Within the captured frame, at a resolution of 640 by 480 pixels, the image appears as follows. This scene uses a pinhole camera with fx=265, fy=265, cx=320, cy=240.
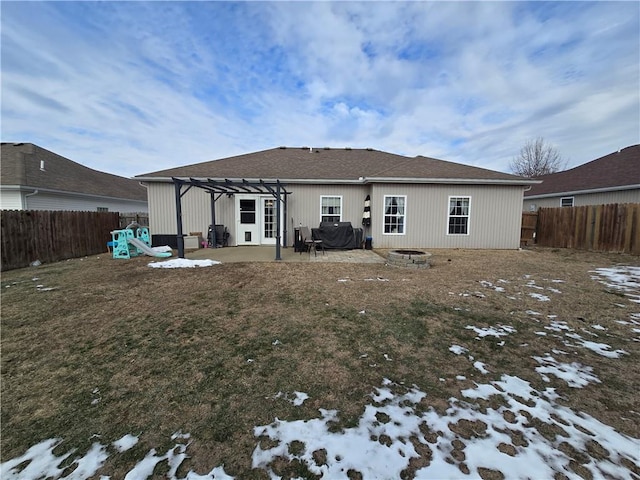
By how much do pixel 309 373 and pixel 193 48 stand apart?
11577 mm

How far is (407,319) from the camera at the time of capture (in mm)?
3801

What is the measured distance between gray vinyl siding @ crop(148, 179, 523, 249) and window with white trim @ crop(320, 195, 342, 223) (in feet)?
0.57

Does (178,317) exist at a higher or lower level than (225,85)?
lower

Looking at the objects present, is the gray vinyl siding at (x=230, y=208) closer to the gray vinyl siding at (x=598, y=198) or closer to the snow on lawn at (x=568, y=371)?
the snow on lawn at (x=568, y=371)

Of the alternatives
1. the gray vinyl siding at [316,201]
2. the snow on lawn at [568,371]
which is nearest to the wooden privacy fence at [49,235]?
the gray vinyl siding at [316,201]

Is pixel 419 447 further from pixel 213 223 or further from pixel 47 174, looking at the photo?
pixel 47 174

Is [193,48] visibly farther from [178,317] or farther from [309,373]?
[309,373]

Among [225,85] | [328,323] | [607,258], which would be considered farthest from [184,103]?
[607,258]

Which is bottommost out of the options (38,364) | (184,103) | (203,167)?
(38,364)

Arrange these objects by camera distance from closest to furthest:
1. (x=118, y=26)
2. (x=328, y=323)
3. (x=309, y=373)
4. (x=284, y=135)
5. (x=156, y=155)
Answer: (x=309, y=373), (x=328, y=323), (x=118, y=26), (x=284, y=135), (x=156, y=155)

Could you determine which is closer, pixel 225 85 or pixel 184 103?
pixel 225 85

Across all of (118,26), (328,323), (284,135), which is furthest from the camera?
(284,135)

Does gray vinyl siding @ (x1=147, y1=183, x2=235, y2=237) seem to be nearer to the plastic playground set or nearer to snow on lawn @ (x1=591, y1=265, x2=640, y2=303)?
the plastic playground set

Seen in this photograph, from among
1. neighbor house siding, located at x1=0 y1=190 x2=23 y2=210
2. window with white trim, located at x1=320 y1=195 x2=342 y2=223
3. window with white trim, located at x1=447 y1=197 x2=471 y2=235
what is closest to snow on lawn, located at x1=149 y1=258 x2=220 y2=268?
window with white trim, located at x1=320 y1=195 x2=342 y2=223
